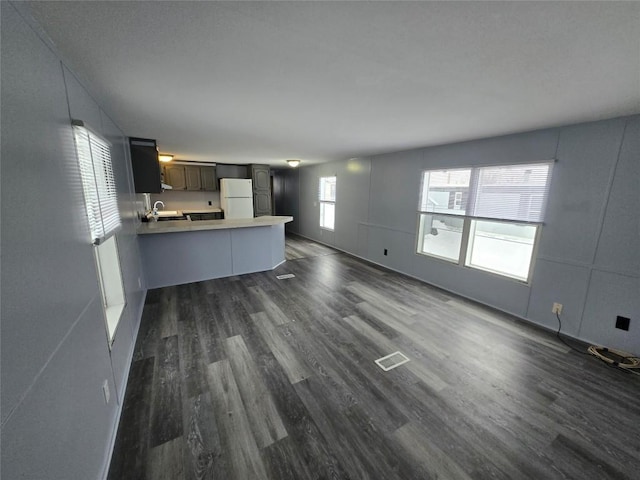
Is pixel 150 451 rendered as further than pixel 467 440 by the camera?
No

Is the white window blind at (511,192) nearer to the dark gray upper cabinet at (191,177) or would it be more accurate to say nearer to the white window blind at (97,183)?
the white window blind at (97,183)

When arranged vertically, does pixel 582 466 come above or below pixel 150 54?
below

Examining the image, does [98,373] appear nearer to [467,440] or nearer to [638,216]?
[467,440]

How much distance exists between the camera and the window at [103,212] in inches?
59.5

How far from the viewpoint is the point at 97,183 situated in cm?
175

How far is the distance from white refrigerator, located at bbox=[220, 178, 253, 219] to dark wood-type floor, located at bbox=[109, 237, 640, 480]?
4.04m

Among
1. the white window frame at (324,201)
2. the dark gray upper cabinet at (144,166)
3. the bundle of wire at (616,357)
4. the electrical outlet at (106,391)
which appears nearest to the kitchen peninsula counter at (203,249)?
the dark gray upper cabinet at (144,166)

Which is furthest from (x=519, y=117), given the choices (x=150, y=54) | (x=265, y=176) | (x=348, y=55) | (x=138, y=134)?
(x=265, y=176)

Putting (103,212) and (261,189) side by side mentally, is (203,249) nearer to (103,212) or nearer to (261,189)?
(103,212)

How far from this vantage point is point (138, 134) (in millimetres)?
3492

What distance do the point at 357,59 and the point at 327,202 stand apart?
18.3 feet

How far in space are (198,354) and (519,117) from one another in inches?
154

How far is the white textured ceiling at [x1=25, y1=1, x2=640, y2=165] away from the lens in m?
1.04

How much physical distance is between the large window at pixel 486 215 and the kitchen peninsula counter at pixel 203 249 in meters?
2.88
